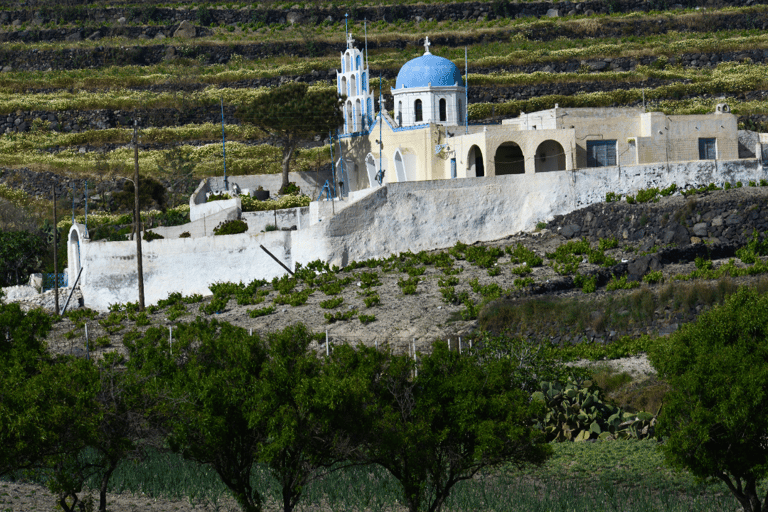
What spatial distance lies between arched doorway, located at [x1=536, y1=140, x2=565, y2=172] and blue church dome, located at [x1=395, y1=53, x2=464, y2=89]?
A: 572 cm

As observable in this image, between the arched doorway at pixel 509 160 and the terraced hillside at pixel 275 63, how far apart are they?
1282 centimetres

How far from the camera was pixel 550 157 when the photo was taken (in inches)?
1561

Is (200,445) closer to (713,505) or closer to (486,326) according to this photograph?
(713,505)

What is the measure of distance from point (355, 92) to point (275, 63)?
3041 centimetres

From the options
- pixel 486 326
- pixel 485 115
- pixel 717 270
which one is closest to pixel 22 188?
pixel 485 115

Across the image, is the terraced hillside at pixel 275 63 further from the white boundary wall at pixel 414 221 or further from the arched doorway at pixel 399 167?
the white boundary wall at pixel 414 221

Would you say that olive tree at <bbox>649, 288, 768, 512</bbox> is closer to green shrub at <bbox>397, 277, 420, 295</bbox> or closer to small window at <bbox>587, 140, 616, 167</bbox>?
green shrub at <bbox>397, 277, 420, 295</bbox>

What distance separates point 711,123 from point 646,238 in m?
7.76

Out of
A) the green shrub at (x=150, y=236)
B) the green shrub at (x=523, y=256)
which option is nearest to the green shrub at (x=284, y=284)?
the green shrub at (x=150, y=236)

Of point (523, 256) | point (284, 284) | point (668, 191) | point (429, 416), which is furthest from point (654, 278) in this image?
point (429, 416)

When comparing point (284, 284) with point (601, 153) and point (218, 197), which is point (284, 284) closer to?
point (218, 197)

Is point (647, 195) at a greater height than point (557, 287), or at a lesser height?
greater

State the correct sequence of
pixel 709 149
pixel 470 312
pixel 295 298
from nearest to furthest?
pixel 470 312
pixel 295 298
pixel 709 149

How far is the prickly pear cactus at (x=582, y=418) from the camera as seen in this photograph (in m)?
22.6
